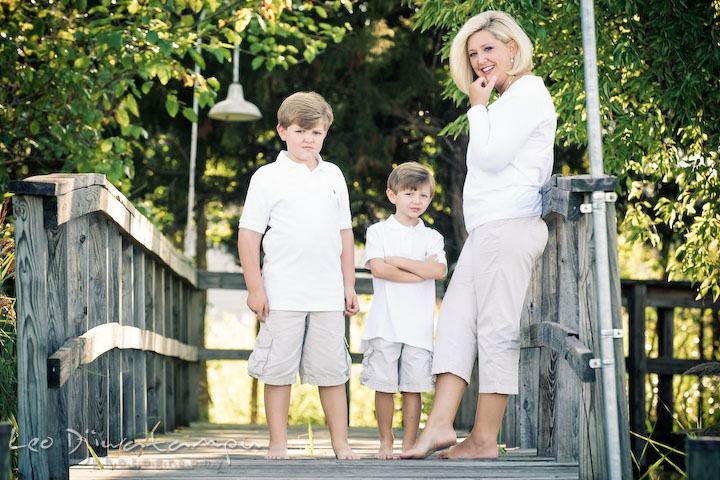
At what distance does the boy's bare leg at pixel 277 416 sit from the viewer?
3.62 m

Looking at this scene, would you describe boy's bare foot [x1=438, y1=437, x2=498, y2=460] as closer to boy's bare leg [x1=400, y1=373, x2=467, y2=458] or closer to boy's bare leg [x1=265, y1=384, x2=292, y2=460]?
boy's bare leg [x1=400, y1=373, x2=467, y2=458]

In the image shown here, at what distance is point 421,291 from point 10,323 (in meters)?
1.73

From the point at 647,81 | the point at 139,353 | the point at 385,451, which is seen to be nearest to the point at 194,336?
the point at 139,353

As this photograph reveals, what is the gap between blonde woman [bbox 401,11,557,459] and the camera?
134 inches

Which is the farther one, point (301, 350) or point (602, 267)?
point (301, 350)

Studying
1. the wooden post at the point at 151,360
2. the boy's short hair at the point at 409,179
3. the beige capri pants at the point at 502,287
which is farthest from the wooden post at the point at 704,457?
the wooden post at the point at 151,360

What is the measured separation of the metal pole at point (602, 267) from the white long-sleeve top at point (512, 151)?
1.61ft

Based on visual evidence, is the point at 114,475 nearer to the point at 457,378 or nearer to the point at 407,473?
the point at 407,473

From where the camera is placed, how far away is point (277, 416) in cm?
368

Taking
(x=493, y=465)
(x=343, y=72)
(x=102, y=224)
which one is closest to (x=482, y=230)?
(x=493, y=465)

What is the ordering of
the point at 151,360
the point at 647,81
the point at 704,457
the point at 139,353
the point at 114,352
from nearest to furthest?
the point at 704,457 < the point at 114,352 < the point at 139,353 < the point at 647,81 < the point at 151,360

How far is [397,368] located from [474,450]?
1.75 feet

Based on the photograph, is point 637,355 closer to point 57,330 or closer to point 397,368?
point 397,368

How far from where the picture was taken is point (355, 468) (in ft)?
10.6
